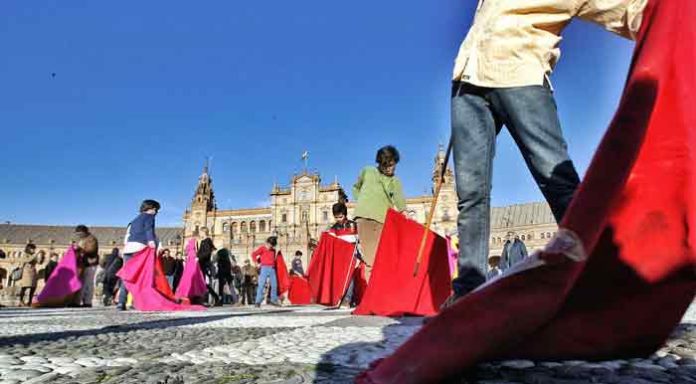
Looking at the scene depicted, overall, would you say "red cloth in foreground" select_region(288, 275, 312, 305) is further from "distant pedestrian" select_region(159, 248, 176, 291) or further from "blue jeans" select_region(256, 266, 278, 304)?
"distant pedestrian" select_region(159, 248, 176, 291)

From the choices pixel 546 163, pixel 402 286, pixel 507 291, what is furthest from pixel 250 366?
pixel 402 286

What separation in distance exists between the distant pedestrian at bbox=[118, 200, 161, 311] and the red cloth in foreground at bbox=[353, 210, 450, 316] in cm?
439

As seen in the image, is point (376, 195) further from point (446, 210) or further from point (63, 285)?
point (446, 210)

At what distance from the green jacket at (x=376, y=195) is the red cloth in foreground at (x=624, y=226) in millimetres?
4506

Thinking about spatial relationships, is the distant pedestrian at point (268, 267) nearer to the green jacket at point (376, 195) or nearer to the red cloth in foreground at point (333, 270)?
the red cloth in foreground at point (333, 270)

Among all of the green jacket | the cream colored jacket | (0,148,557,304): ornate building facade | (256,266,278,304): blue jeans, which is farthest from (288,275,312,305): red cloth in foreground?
(0,148,557,304): ornate building facade

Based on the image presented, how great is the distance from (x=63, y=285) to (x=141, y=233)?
4541 mm

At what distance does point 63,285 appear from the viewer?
1077 centimetres

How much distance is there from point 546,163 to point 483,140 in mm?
400

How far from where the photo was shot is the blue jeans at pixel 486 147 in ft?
7.79

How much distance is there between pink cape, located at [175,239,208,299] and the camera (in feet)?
34.5

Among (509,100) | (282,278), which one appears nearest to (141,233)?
(509,100)

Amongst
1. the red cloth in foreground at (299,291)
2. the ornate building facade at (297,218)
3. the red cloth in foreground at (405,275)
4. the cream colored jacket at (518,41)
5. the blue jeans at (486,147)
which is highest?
the ornate building facade at (297,218)

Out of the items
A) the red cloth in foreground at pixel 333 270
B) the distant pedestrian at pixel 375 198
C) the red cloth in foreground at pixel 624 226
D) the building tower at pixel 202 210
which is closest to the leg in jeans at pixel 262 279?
the red cloth in foreground at pixel 333 270
